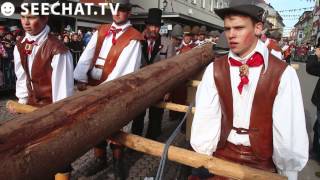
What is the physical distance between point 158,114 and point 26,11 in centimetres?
283

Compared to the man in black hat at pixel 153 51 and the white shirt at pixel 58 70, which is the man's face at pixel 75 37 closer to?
the man in black hat at pixel 153 51

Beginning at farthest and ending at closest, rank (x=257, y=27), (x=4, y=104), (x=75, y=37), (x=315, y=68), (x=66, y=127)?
(x=75, y=37) < (x=4, y=104) < (x=315, y=68) < (x=257, y=27) < (x=66, y=127)

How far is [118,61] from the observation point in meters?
3.71

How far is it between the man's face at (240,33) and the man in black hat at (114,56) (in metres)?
1.72

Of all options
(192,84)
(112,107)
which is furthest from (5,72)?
(112,107)

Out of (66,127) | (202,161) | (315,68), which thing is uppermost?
(315,68)

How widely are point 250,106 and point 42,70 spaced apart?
1.82 meters

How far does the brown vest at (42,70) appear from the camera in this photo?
3066 mm

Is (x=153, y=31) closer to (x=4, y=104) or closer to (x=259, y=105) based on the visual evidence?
(x=259, y=105)

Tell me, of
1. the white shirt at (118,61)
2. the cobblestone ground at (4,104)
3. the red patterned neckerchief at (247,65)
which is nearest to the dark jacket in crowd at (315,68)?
the white shirt at (118,61)

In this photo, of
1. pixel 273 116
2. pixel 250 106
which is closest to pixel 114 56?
pixel 250 106

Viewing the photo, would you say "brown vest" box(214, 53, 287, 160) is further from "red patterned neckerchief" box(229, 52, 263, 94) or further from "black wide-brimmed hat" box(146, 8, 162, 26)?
"black wide-brimmed hat" box(146, 8, 162, 26)

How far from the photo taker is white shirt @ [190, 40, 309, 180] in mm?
2006

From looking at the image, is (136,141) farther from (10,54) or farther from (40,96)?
(10,54)
